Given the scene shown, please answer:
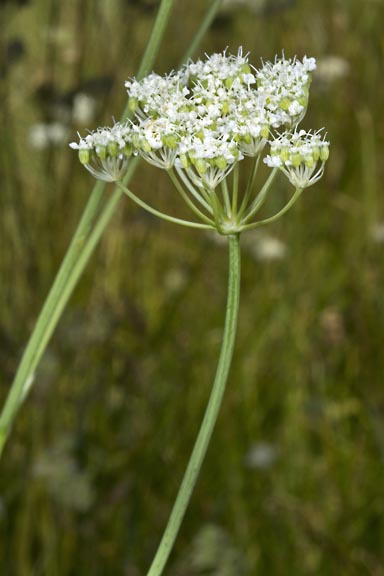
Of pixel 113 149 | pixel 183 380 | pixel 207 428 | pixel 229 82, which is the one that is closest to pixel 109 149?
Answer: pixel 113 149

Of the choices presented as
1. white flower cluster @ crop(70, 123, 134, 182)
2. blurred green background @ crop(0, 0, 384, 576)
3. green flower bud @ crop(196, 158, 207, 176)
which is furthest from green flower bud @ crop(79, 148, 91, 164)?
blurred green background @ crop(0, 0, 384, 576)

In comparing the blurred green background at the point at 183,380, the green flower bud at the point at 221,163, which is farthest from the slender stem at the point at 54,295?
the blurred green background at the point at 183,380

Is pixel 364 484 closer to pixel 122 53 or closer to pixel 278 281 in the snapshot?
pixel 278 281

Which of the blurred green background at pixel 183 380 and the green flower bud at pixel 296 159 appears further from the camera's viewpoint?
the blurred green background at pixel 183 380

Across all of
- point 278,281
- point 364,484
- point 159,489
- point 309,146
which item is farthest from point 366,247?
point 309,146

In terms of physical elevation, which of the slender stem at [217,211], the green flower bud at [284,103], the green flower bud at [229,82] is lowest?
the slender stem at [217,211]

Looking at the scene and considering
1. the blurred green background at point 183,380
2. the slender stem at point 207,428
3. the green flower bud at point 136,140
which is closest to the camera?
the slender stem at point 207,428

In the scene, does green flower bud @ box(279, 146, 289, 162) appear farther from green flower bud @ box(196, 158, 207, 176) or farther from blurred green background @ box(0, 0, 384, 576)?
blurred green background @ box(0, 0, 384, 576)

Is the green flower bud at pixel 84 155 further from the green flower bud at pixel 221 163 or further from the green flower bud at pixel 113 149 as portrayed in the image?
the green flower bud at pixel 221 163
